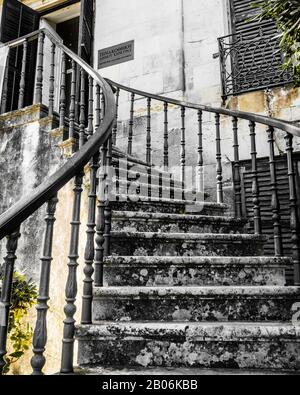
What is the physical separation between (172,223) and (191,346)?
1.23 m

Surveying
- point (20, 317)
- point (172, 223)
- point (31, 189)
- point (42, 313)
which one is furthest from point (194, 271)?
point (31, 189)

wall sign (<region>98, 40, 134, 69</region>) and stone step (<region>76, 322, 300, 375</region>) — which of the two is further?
wall sign (<region>98, 40, 134, 69</region>)

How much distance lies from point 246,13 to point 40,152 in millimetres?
3673

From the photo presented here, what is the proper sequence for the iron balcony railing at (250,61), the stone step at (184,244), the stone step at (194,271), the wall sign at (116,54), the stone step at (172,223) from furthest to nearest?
the wall sign at (116,54) < the iron balcony railing at (250,61) < the stone step at (172,223) < the stone step at (184,244) < the stone step at (194,271)

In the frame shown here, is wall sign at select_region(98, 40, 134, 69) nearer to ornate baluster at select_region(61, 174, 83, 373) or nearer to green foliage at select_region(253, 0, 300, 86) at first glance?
green foliage at select_region(253, 0, 300, 86)

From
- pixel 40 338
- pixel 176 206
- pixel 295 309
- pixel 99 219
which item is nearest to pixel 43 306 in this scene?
pixel 40 338

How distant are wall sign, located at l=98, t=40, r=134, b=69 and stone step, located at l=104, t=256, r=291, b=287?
4341 millimetres

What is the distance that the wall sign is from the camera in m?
5.75

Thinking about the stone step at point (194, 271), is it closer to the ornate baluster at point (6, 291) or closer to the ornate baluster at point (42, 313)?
the ornate baluster at point (42, 313)

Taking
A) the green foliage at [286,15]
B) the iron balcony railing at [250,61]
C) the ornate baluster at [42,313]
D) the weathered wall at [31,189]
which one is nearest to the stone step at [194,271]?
the weathered wall at [31,189]

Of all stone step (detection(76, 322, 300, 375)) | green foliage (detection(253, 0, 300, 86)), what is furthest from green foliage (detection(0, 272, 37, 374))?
green foliage (detection(253, 0, 300, 86))

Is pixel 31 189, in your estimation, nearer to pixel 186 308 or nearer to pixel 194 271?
pixel 194 271

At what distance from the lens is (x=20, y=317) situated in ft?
10.4

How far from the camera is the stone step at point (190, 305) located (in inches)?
80.7
